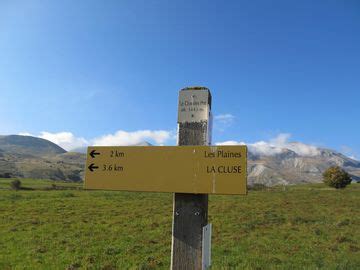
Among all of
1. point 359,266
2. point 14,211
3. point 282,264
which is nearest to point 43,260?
point 282,264

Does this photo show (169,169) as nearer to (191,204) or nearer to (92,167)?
(191,204)

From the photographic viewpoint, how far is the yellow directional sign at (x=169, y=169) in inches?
159

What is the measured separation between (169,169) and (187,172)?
0.27 meters

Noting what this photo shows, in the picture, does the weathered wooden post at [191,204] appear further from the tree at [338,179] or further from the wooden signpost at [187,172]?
the tree at [338,179]

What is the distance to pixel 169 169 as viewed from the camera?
14.1 feet

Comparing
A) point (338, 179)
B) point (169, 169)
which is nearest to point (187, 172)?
point (169, 169)

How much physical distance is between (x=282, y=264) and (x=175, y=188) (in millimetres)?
7784

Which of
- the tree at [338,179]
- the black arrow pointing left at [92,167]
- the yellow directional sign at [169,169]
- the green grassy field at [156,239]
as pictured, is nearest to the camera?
the yellow directional sign at [169,169]

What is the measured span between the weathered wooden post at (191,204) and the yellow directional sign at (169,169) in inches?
10.2

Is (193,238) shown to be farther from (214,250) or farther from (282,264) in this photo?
(214,250)

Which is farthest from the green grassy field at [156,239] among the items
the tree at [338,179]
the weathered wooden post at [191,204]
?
the tree at [338,179]

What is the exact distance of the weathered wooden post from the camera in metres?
4.28

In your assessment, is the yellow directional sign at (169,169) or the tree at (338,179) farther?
the tree at (338,179)

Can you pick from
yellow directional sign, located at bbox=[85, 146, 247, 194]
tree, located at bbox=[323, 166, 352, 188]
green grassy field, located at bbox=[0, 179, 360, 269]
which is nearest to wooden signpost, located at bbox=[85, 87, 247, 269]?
yellow directional sign, located at bbox=[85, 146, 247, 194]
